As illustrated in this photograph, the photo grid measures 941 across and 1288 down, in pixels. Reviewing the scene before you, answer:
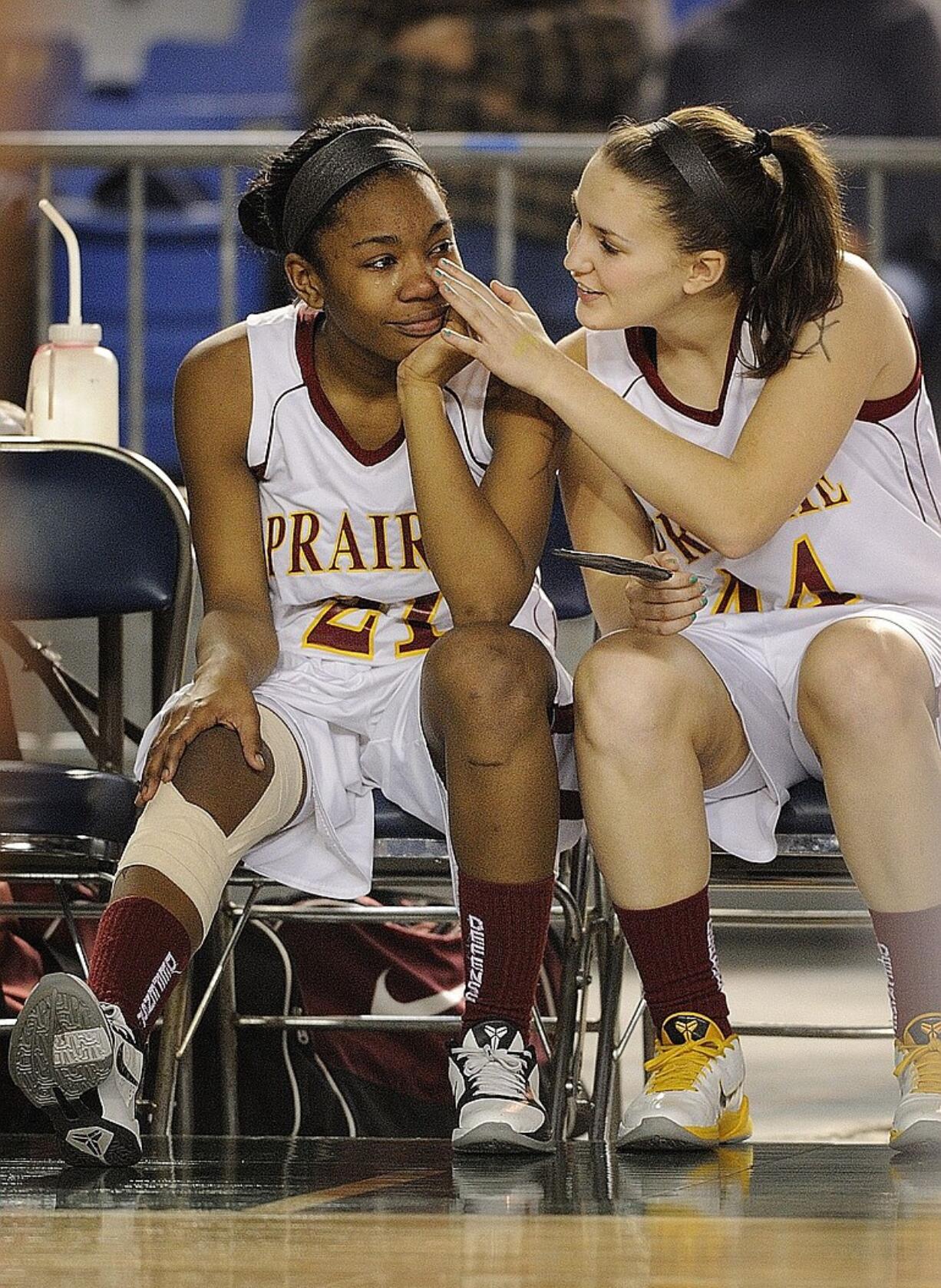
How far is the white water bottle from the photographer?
241 cm

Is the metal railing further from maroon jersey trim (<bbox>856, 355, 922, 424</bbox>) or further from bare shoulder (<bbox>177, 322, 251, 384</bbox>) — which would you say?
maroon jersey trim (<bbox>856, 355, 922, 424</bbox>)

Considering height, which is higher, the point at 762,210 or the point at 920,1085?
the point at 762,210

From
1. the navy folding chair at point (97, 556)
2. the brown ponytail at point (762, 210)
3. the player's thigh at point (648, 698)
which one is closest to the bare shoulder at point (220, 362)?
the navy folding chair at point (97, 556)

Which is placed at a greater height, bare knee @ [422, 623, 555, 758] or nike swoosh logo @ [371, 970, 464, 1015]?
bare knee @ [422, 623, 555, 758]

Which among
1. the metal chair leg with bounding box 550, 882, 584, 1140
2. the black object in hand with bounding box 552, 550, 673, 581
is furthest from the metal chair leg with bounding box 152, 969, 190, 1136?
the black object in hand with bounding box 552, 550, 673, 581

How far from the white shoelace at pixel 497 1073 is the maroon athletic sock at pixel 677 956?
15 centimetres

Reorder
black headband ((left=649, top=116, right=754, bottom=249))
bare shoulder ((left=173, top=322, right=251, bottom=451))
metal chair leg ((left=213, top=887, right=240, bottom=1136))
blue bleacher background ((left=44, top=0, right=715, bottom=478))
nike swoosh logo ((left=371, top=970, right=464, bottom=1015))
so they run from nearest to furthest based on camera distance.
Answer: black headband ((left=649, top=116, right=754, bottom=249))
bare shoulder ((left=173, top=322, right=251, bottom=451))
metal chair leg ((left=213, top=887, right=240, bottom=1136))
nike swoosh logo ((left=371, top=970, right=464, bottom=1015))
blue bleacher background ((left=44, top=0, right=715, bottom=478))

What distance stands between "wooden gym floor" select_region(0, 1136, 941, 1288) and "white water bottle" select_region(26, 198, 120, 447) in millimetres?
1091

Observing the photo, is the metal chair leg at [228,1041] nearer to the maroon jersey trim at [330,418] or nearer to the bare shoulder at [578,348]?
the maroon jersey trim at [330,418]

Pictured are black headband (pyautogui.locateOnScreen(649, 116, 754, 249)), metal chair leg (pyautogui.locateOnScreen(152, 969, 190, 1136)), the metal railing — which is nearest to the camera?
black headband (pyautogui.locateOnScreen(649, 116, 754, 249))

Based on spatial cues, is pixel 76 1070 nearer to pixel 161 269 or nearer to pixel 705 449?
pixel 705 449

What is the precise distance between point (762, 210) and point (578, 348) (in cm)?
26

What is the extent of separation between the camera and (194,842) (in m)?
1.66

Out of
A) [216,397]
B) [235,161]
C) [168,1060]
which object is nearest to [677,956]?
[168,1060]
